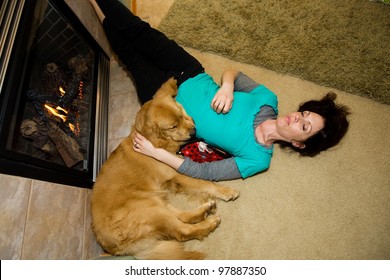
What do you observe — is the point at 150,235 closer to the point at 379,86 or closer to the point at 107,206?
the point at 107,206

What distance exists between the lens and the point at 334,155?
6.24ft

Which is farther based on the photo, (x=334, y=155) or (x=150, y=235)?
(x=334, y=155)

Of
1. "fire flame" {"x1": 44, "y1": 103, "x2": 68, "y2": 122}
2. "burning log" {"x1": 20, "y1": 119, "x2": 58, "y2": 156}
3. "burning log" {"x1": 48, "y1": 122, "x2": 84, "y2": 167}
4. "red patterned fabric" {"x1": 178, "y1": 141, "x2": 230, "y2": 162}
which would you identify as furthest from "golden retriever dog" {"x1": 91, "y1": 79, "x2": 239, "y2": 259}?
"fire flame" {"x1": 44, "y1": 103, "x2": 68, "y2": 122}

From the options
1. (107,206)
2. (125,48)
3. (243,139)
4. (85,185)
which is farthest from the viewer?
(125,48)

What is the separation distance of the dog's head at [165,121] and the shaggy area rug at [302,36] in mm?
822

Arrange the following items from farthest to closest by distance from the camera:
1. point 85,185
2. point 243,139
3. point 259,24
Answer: point 259,24
point 85,185
point 243,139

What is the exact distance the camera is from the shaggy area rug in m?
2.09

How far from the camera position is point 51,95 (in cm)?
183

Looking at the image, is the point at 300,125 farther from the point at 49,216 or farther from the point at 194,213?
the point at 49,216

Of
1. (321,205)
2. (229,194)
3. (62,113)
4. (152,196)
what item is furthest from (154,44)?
(321,205)

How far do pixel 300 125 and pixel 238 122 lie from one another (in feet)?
1.29

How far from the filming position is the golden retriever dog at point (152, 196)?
5.32 feet

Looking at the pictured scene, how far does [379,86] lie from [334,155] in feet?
2.17

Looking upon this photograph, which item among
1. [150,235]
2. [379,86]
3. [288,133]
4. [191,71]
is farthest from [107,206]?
[379,86]
